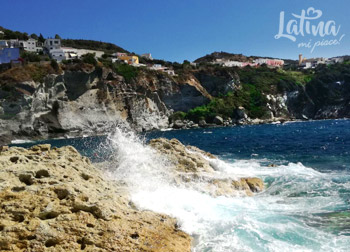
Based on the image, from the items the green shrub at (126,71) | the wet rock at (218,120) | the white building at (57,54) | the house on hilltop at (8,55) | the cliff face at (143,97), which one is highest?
the white building at (57,54)

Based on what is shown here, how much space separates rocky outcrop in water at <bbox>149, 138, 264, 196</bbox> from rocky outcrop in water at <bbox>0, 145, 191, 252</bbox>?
4.82 metres

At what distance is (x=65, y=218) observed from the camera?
6078 millimetres

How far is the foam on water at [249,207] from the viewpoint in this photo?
25.2ft

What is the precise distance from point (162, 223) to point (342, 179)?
1265cm

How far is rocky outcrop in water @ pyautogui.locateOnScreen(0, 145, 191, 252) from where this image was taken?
5.60 metres

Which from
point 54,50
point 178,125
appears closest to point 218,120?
point 178,125

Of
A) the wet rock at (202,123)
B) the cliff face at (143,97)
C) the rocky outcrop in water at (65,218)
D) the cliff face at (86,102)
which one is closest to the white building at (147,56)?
the cliff face at (143,97)

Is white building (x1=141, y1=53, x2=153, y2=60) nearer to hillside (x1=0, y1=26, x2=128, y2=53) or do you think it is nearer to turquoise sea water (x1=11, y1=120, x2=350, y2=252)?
hillside (x1=0, y1=26, x2=128, y2=53)

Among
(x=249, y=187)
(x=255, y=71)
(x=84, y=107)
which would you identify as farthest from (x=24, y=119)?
(x=255, y=71)

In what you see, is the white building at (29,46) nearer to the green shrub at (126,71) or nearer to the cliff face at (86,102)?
the green shrub at (126,71)

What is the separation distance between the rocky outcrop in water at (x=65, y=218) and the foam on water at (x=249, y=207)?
1.16 metres

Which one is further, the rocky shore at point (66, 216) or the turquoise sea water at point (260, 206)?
the turquoise sea water at point (260, 206)

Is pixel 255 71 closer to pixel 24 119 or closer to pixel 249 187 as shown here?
pixel 24 119

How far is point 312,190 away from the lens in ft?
44.8
